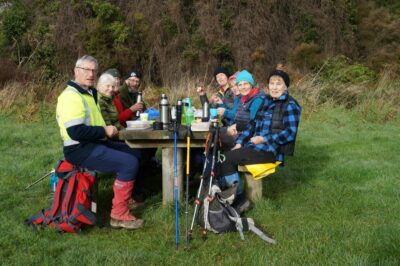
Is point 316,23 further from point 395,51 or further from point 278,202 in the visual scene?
point 278,202

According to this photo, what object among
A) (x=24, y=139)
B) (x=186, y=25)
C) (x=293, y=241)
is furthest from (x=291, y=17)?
(x=293, y=241)

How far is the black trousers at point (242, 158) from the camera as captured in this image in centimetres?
456

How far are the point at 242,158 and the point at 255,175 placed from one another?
222 mm

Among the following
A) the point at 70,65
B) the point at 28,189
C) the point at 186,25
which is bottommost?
the point at 28,189

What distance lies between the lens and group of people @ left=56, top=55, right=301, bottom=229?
420cm

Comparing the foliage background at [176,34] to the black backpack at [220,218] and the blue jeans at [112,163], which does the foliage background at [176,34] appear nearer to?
the blue jeans at [112,163]

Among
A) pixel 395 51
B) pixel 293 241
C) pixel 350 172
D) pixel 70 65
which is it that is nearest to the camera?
pixel 293 241

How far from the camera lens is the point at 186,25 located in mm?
19594

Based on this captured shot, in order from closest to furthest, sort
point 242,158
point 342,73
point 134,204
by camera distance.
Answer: point 242,158, point 134,204, point 342,73

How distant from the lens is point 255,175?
4.52 metres

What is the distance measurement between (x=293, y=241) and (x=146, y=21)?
1660cm

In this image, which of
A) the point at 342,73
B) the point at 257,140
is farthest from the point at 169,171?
the point at 342,73

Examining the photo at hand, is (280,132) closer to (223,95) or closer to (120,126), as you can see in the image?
(120,126)

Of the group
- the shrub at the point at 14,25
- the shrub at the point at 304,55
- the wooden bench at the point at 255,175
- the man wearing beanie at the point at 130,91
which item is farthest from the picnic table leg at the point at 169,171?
the shrub at the point at 14,25
